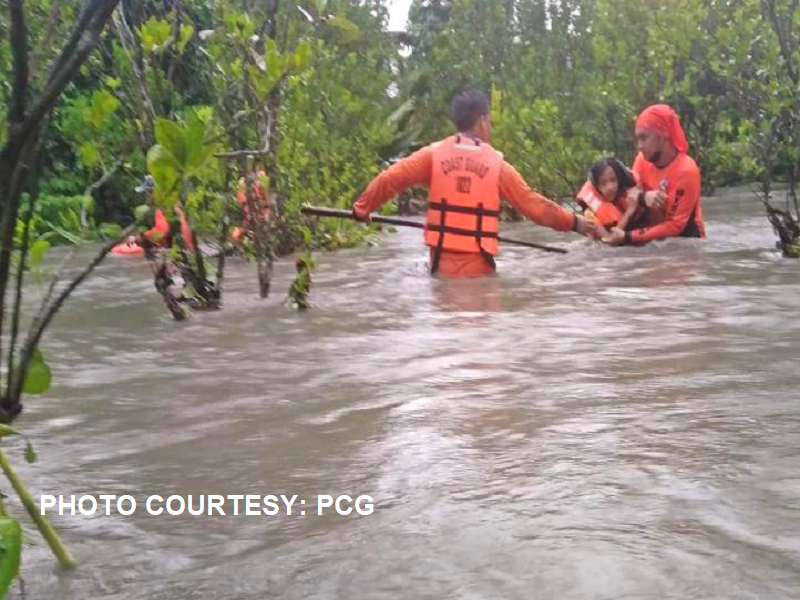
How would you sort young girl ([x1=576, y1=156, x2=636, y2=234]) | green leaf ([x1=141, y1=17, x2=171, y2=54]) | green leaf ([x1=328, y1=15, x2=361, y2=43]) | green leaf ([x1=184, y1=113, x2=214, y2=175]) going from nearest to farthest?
green leaf ([x1=184, y1=113, x2=214, y2=175]), green leaf ([x1=328, y1=15, x2=361, y2=43]), green leaf ([x1=141, y1=17, x2=171, y2=54]), young girl ([x1=576, y1=156, x2=636, y2=234])

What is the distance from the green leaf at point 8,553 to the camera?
2.14m

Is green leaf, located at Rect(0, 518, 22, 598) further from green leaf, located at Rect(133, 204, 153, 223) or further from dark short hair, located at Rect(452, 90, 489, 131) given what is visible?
dark short hair, located at Rect(452, 90, 489, 131)

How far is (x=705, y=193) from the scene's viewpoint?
17844 millimetres

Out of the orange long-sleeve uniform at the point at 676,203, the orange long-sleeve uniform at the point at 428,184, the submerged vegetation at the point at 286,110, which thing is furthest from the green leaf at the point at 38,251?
the orange long-sleeve uniform at the point at 676,203

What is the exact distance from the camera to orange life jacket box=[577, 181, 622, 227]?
1028cm

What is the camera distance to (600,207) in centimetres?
1037

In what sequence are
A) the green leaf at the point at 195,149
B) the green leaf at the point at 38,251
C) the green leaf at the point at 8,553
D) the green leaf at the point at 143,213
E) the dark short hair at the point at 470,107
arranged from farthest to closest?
the dark short hair at the point at 470,107
the green leaf at the point at 38,251
the green leaf at the point at 143,213
the green leaf at the point at 195,149
the green leaf at the point at 8,553

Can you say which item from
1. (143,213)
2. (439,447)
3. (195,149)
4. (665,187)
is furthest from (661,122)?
(195,149)

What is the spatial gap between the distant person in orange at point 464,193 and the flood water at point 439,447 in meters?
1.21

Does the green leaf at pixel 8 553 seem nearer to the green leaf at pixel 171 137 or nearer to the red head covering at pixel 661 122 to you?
the green leaf at pixel 171 137

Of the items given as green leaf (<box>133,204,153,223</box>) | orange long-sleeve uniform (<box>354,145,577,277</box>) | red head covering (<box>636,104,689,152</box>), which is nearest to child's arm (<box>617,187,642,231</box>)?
red head covering (<box>636,104,689,152</box>)

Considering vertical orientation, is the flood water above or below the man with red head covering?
below

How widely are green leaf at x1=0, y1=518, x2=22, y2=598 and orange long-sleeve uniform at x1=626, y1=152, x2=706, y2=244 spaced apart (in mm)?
8316

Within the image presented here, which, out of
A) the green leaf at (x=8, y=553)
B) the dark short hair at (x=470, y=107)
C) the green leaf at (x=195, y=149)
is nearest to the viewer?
the green leaf at (x=8, y=553)
